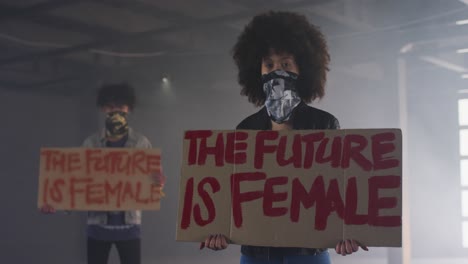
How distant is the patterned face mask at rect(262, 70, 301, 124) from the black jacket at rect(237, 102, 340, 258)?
0.07ft

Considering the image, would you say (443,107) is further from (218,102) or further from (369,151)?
(369,151)

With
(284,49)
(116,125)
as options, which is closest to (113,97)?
(116,125)

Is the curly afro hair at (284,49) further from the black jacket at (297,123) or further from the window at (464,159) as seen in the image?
the window at (464,159)

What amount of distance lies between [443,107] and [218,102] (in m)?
2.86

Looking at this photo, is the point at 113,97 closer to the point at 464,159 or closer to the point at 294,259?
the point at 294,259

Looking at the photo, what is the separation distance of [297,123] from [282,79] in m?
0.14

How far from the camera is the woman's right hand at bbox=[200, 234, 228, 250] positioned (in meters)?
2.04

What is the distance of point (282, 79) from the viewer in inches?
86.8

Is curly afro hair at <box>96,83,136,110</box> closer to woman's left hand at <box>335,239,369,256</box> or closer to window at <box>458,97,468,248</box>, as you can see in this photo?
woman's left hand at <box>335,239,369,256</box>

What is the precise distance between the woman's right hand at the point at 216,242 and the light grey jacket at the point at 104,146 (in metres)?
1.92

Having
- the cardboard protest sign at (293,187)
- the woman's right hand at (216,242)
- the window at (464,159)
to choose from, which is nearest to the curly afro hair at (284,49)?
the cardboard protest sign at (293,187)

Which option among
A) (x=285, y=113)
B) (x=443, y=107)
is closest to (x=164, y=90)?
(x=443, y=107)

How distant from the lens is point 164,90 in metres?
9.49

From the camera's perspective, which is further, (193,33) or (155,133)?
(155,133)
